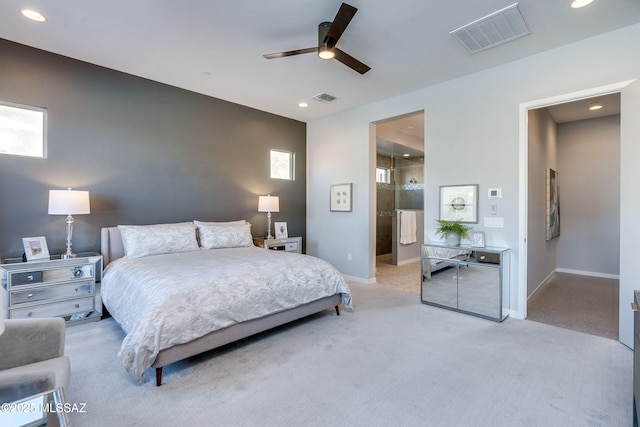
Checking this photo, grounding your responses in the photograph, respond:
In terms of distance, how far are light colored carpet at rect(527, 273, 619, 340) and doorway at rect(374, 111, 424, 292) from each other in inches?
101

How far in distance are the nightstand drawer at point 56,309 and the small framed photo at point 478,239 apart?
4.47 m

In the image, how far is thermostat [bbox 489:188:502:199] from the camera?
3.64 metres

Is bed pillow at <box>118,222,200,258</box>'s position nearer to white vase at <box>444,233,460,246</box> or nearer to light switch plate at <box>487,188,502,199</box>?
white vase at <box>444,233,460,246</box>

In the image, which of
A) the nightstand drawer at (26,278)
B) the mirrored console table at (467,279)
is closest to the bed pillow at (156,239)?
the nightstand drawer at (26,278)

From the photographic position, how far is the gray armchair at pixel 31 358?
141cm

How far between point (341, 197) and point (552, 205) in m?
3.65

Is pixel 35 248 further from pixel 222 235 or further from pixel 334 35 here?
pixel 334 35

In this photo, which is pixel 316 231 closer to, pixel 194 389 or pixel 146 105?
pixel 146 105

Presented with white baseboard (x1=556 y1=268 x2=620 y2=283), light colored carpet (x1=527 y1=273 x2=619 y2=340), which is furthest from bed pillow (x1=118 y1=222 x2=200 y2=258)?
white baseboard (x1=556 y1=268 x2=620 y2=283)

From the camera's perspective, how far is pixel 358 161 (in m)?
5.22

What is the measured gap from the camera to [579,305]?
3.91m

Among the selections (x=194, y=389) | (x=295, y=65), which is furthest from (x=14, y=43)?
(x=194, y=389)

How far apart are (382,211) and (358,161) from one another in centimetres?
260

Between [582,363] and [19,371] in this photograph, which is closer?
[19,371]
